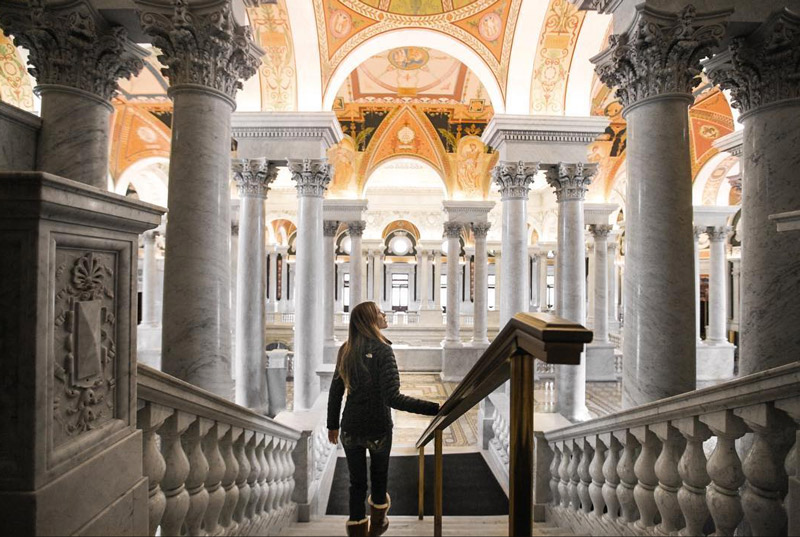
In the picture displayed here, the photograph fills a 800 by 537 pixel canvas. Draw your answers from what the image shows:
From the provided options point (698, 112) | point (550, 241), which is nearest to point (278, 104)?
point (698, 112)

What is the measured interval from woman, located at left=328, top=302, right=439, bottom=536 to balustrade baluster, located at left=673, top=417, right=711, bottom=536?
4.88ft

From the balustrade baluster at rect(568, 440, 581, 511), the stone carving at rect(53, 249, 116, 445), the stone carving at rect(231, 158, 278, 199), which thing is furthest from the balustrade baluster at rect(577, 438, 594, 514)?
the stone carving at rect(231, 158, 278, 199)

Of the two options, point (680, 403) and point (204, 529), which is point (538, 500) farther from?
point (204, 529)

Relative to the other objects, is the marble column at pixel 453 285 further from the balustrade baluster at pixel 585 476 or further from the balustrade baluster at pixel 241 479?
the balustrade baluster at pixel 241 479

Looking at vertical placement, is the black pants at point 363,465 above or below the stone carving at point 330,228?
below

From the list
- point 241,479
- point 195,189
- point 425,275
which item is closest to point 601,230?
point 425,275

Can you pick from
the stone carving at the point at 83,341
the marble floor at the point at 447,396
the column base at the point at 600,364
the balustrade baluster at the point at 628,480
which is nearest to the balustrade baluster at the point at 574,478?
the balustrade baluster at the point at 628,480

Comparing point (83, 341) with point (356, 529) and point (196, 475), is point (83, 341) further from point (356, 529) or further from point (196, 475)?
point (356, 529)

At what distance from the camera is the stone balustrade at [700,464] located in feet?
6.22

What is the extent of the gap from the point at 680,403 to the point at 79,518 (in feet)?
7.87

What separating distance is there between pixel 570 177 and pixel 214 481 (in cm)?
716

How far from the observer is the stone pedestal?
104 centimetres

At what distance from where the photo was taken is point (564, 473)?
3998 mm

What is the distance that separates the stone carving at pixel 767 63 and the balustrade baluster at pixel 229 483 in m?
4.66
